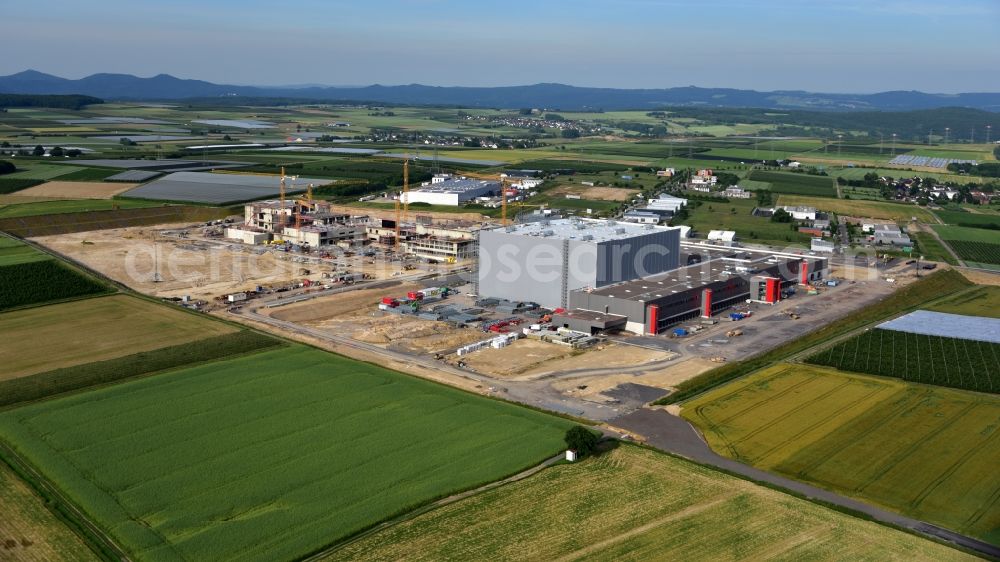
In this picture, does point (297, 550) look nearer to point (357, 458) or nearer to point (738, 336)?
point (357, 458)

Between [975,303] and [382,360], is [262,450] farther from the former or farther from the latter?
[975,303]

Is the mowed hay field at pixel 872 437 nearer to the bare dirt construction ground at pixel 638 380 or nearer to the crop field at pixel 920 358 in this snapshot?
the crop field at pixel 920 358

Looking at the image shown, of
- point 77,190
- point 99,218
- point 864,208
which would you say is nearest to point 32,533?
point 99,218

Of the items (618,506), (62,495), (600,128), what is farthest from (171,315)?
(600,128)

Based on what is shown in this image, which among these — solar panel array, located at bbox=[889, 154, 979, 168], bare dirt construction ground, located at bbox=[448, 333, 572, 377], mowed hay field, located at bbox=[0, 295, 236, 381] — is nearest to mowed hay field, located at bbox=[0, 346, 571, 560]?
bare dirt construction ground, located at bbox=[448, 333, 572, 377]

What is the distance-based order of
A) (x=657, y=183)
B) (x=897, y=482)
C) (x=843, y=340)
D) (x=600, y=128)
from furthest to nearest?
1. (x=600, y=128)
2. (x=657, y=183)
3. (x=843, y=340)
4. (x=897, y=482)

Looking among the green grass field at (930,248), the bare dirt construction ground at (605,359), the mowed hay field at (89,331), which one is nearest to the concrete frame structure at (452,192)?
the green grass field at (930,248)
